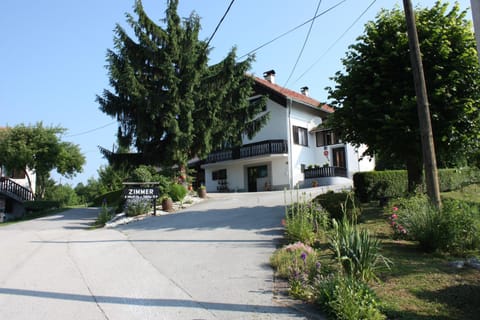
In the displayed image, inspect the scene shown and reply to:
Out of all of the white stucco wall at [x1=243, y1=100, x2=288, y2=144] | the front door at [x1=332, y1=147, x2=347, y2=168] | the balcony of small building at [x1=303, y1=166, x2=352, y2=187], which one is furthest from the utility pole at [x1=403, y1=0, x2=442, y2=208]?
the front door at [x1=332, y1=147, x2=347, y2=168]

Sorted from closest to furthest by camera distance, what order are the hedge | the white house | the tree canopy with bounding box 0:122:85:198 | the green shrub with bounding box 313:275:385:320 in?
the green shrub with bounding box 313:275:385:320
the hedge
the tree canopy with bounding box 0:122:85:198
the white house

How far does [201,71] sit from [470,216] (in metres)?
15.6

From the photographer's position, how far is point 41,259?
7691 mm

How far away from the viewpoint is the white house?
2739 cm

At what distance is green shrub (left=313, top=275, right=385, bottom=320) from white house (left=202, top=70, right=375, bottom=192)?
70.6ft

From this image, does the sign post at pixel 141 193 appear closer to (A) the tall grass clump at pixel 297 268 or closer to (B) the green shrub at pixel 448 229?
(A) the tall grass clump at pixel 297 268

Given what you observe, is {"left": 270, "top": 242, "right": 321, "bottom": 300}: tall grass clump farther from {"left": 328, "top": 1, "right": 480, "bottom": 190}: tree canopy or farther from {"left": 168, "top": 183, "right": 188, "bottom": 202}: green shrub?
{"left": 168, "top": 183, "right": 188, "bottom": 202}: green shrub

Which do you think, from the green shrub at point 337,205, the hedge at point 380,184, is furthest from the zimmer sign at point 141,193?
the hedge at point 380,184

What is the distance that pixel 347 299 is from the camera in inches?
150

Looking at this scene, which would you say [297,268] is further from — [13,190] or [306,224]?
[13,190]

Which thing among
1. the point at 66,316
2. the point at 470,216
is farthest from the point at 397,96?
the point at 66,316

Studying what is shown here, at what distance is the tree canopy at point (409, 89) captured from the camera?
9.83m

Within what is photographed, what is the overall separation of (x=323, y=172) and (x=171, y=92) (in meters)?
14.8

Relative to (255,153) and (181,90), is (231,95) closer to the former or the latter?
(181,90)
